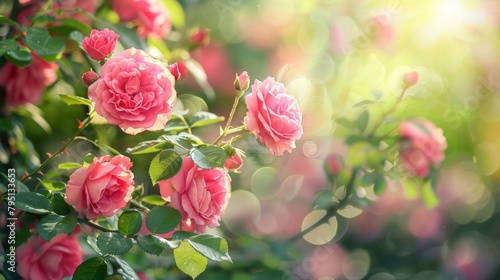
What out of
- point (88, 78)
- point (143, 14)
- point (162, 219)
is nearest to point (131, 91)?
point (88, 78)

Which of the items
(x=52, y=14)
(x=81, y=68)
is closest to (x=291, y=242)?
(x=81, y=68)

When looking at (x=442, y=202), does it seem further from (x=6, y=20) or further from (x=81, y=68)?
(x=6, y=20)

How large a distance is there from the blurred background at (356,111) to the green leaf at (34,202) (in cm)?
69

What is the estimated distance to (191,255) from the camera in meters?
0.97

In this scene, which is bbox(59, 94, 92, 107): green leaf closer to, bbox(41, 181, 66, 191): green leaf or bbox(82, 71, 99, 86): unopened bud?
bbox(82, 71, 99, 86): unopened bud

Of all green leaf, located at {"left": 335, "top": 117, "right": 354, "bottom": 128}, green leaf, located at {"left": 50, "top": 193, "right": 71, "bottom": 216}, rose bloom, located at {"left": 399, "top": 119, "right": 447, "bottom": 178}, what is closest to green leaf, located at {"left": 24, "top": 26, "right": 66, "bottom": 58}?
green leaf, located at {"left": 50, "top": 193, "right": 71, "bottom": 216}

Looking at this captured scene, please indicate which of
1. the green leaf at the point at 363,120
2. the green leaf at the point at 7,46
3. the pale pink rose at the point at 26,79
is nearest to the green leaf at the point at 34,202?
the green leaf at the point at 7,46

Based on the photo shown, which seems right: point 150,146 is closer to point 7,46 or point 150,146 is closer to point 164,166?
point 164,166

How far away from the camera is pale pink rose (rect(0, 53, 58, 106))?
141 cm

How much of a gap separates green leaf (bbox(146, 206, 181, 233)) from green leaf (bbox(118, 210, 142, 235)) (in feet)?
0.06

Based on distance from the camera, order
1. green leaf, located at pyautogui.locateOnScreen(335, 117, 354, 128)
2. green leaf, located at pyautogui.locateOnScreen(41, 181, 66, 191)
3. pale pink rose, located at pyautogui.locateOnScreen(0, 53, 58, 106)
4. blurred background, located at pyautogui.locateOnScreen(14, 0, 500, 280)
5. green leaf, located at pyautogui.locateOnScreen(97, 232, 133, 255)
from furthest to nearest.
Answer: blurred background, located at pyautogui.locateOnScreen(14, 0, 500, 280)
green leaf, located at pyautogui.locateOnScreen(335, 117, 354, 128)
pale pink rose, located at pyautogui.locateOnScreen(0, 53, 58, 106)
green leaf, located at pyautogui.locateOnScreen(41, 181, 66, 191)
green leaf, located at pyautogui.locateOnScreen(97, 232, 133, 255)

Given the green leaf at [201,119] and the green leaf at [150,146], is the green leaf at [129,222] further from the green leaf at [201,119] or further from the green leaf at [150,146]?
the green leaf at [201,119]

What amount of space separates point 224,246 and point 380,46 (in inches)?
37.3

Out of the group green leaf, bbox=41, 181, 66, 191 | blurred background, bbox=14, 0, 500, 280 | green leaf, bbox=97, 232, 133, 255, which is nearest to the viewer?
→ green leaf, bbox=97, 232, 133, 255
